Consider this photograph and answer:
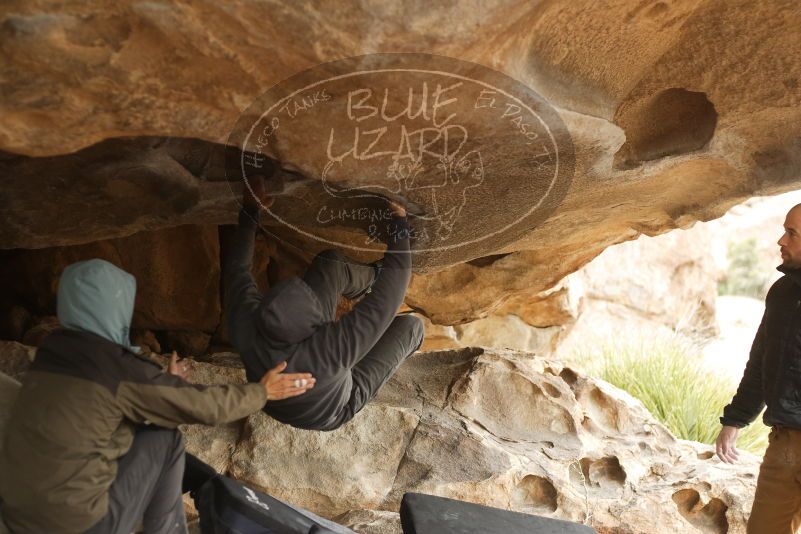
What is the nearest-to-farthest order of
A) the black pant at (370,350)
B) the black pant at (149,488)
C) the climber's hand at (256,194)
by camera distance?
1. the black pant at (149,488)
2. the climber's hand at (256,194)
3. the black pant at (370,350)

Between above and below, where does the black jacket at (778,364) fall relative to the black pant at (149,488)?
above

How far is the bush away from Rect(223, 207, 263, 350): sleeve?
13.3 meters

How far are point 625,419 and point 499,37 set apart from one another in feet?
9.27

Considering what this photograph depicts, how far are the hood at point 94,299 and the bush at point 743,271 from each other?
14019 millimetres

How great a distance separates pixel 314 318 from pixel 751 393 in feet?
6.31

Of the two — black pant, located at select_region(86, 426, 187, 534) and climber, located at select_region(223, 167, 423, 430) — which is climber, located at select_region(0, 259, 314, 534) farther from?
climber, located at select_region(223, 167, 423, 430)

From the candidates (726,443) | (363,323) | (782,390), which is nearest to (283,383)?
(363,323)

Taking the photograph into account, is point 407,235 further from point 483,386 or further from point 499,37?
point 483,386

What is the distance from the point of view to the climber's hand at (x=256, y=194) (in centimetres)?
284

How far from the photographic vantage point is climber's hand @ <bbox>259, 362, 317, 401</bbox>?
255cm

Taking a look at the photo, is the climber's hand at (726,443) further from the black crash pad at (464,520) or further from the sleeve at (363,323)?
the sleeve at (363,323)

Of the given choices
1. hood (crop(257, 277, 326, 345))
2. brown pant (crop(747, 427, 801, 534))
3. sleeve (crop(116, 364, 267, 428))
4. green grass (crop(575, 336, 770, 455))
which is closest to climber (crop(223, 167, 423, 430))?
hood (crop(257, 277, 326, 345))

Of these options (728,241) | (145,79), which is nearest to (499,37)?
(145,79)

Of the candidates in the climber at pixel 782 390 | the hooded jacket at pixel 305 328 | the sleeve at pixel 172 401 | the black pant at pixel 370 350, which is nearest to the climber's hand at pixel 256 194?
the hooded jacket at pixel 305 328
